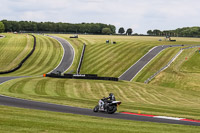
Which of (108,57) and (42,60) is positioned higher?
(108,57)

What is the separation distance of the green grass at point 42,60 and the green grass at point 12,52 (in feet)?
10.0

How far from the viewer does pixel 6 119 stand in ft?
61.6

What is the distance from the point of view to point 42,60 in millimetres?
93938

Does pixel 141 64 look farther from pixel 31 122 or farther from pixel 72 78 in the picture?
pixel 31 122

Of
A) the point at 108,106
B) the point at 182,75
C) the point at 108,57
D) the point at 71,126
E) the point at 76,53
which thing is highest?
the point at 71,126

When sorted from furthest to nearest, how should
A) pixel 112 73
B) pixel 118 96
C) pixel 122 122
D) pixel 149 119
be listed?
pixel 112 73
pixel 118 96
pixel 149 119
pixel 122 122

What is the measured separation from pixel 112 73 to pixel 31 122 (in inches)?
2428

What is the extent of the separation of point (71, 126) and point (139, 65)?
68382mm

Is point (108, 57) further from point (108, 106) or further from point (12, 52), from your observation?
point (108, 106)

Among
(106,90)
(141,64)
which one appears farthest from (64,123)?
(141,64)

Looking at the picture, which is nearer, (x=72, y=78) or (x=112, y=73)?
(x=72, y=78)

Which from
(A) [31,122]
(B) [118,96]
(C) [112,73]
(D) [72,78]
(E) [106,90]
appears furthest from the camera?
(C) [112,73]

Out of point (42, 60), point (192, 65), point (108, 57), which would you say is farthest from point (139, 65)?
point (42, 60)

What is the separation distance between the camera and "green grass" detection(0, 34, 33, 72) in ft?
292
